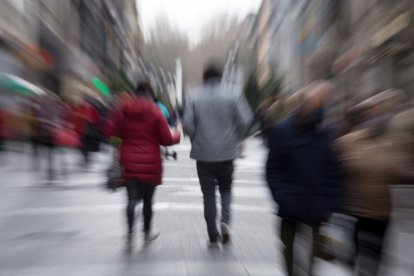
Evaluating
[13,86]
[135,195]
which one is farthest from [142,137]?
[13,86]

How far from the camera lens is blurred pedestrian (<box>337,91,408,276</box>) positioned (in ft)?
11.8

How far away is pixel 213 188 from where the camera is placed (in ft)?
19.6

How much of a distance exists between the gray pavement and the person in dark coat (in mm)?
1200

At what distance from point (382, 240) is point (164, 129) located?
8.27 feet

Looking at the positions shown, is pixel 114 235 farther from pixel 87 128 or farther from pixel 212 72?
pixel 87 128

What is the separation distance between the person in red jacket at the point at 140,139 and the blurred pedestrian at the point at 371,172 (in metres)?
2.22

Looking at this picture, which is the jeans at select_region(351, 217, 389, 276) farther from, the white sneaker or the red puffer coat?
the red puffer coat

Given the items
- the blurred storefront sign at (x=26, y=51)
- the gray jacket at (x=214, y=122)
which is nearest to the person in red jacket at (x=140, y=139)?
the gray jacket at (x=214, y=122)

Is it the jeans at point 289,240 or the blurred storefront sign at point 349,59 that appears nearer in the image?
the jeans at point 289,240

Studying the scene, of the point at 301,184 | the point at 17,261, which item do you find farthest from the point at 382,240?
the point at 17,261

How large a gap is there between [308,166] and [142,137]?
236cm

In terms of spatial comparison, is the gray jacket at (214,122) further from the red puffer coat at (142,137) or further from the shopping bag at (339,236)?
the shopping bag at (339,236)

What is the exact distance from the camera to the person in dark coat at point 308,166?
3.66 m

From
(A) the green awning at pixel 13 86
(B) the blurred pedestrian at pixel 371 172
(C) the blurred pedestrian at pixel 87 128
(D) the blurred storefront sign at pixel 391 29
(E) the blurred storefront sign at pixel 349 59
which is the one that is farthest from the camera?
(E) the blurred storefront sign at pixel 349 59
